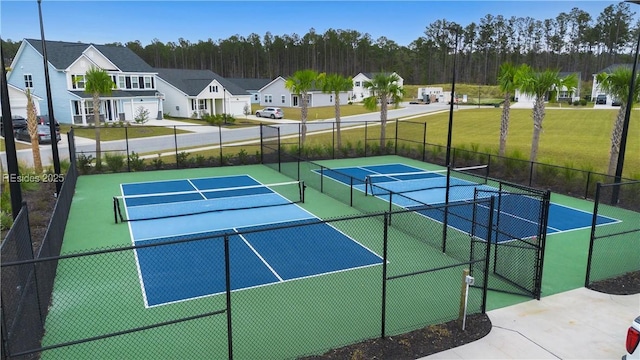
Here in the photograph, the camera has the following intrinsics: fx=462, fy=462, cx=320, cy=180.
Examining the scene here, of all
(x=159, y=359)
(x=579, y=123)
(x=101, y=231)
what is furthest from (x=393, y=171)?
(x=579, y=123)

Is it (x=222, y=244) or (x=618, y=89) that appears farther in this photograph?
(x=618, y=89)

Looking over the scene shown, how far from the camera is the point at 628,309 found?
8.33m

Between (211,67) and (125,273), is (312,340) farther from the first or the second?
(211,67)

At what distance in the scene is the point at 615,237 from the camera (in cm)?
1252

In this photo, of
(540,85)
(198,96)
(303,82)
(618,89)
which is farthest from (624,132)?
(198,96)

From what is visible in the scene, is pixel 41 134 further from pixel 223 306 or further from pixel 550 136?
pixel 550 136

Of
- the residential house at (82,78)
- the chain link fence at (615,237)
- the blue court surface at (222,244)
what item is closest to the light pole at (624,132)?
the chain link fence at (615,237)

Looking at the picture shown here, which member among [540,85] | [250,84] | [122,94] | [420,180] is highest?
[250,84]

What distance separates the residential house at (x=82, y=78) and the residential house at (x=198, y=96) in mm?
3962

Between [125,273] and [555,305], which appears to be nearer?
[555,305]

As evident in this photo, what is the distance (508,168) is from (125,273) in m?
17.1

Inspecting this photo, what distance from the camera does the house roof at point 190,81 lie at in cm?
5191

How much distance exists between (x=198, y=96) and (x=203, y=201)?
3664cm

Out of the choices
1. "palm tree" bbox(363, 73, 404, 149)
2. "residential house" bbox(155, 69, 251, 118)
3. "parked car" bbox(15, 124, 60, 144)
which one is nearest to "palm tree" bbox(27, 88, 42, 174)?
"parked car" bbox(15, 124, 60, 144)
